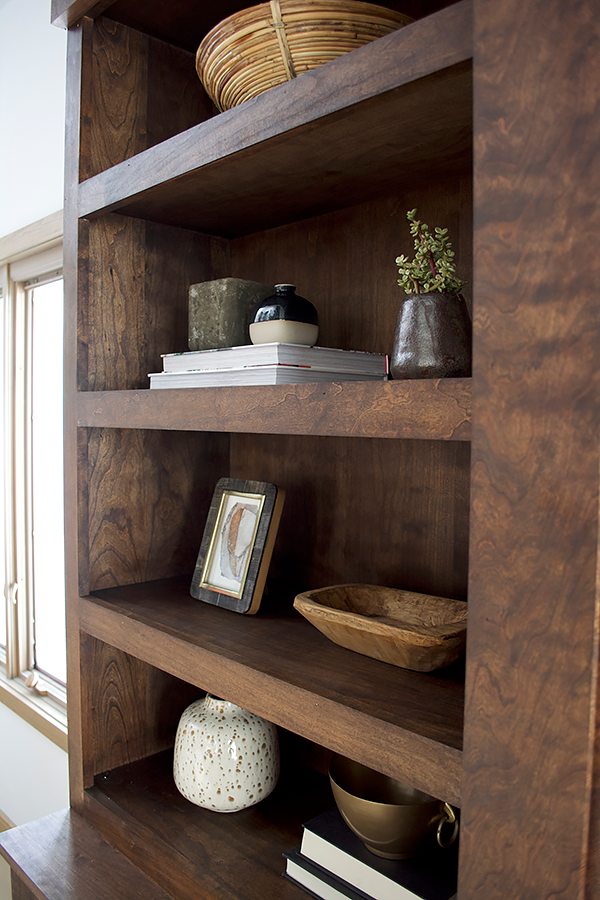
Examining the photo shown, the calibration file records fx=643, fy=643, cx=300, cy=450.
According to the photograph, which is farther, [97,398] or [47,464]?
[47,464]

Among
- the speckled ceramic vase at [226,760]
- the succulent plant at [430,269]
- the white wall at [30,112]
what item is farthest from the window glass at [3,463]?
the succulent plant at [430,269]

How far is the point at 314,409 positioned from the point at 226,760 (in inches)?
25.9

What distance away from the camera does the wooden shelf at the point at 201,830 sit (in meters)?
0.92

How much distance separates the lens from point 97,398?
1088 millimetres

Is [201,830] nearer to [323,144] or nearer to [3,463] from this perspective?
[323,144]

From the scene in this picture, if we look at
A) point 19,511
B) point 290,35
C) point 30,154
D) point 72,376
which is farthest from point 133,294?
point 19,511

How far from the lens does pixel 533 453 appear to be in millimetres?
520

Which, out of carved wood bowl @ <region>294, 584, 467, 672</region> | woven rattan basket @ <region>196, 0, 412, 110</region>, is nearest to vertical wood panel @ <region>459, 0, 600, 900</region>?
carved wood bowl @ <region>294, 584, 467, 672</region>

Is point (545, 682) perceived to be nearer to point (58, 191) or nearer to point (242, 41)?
point (242, 41)

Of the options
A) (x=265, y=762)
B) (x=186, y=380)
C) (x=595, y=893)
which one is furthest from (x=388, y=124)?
(x=265, y=762)

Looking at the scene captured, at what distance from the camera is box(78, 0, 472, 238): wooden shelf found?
0.63m

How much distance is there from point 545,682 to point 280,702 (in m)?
0.36

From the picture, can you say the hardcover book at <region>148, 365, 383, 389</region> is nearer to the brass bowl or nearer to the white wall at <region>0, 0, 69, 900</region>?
the brass bowl

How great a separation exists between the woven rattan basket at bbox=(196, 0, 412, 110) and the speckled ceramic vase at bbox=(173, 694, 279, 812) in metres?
0.96
